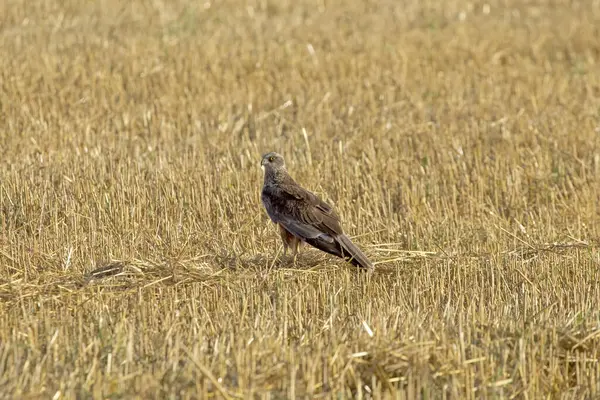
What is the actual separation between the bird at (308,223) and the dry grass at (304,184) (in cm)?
19

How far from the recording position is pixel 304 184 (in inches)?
432

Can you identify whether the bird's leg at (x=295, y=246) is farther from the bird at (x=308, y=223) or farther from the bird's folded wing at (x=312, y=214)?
the bird's folded wing at (x=312, y=214)

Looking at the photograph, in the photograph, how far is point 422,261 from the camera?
8398mm

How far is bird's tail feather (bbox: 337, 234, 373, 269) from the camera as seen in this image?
7.89 meters

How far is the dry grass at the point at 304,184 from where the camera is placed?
18.6 feet

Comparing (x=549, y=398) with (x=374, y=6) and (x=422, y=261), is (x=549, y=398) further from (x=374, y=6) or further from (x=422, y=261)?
(x=374, y=6)

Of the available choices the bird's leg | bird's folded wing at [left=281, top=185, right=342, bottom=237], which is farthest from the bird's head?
the bird's leg

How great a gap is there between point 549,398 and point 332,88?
1042 centimetres

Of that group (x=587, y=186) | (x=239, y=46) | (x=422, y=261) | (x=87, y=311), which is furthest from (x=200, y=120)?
(x=87, y=311)

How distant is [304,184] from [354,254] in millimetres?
3145

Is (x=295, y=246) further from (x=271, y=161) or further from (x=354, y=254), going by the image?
(x=271, y=161)

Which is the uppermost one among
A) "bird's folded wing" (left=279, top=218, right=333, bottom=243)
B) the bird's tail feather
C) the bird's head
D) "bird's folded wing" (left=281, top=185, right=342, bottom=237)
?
the bird's head

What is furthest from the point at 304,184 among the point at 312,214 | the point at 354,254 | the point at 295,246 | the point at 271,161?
the point at 354,254

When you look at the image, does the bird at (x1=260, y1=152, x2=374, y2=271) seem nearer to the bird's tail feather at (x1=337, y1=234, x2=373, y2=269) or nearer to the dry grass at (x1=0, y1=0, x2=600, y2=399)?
the bird's tail feather at (x1=337, y1=234, x2=373, y2=269)
